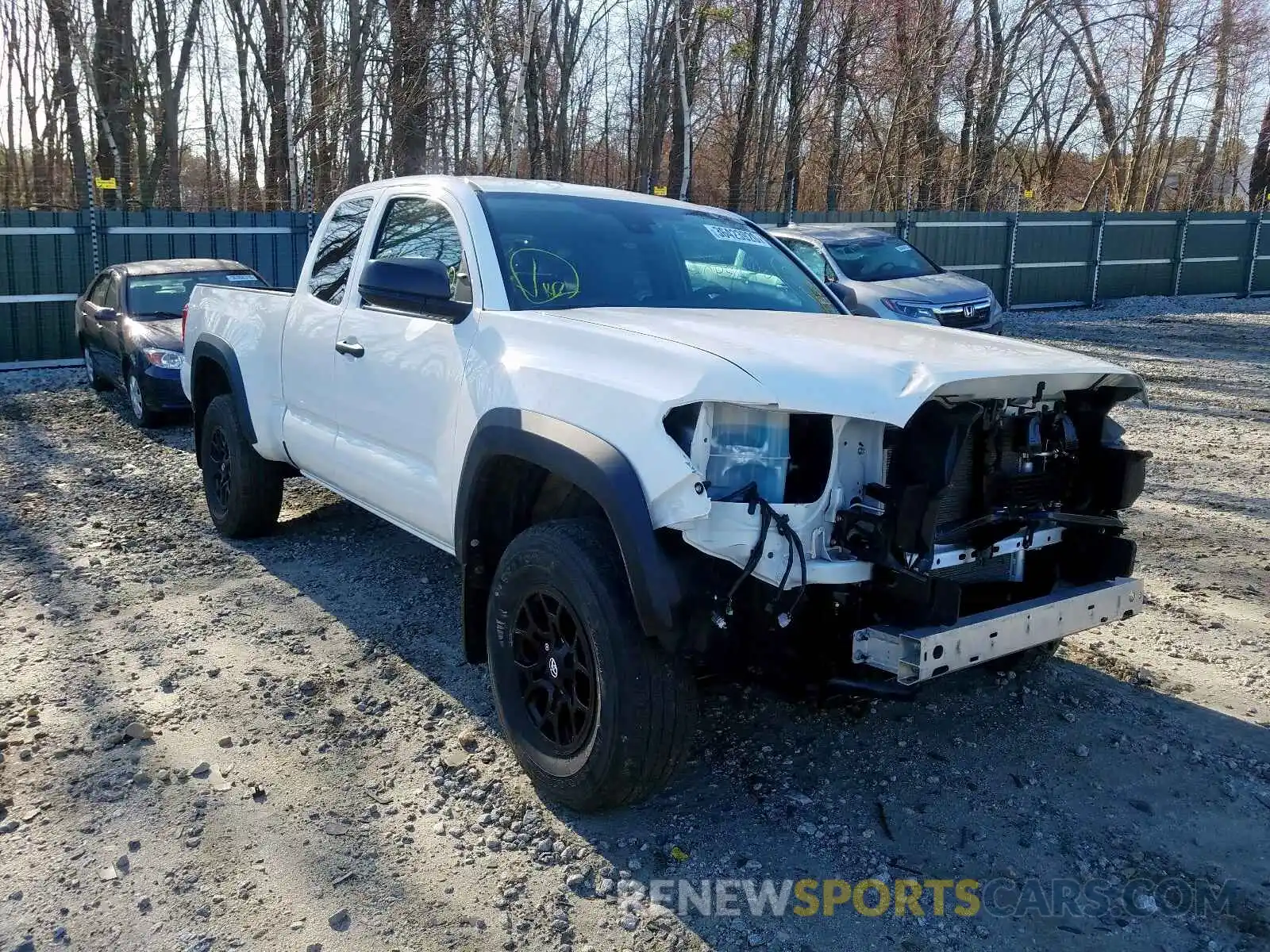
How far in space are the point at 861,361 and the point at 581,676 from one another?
1274mm

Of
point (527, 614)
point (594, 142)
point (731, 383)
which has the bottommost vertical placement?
point (527, 614)

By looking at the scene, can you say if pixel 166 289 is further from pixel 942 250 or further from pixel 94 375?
pixel 942 250

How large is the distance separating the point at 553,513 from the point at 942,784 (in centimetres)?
162

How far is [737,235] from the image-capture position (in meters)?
5.07

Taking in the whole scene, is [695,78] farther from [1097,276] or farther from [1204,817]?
[1204,817]

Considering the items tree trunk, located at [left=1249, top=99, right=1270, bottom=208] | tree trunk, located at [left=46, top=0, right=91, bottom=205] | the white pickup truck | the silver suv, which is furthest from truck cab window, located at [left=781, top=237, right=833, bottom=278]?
tree trunk, located at [left=1249, top=99, right=1270, bottom=208]

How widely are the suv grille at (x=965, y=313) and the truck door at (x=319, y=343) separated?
8.45m

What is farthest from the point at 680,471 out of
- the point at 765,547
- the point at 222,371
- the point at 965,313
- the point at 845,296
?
the point at 965,313

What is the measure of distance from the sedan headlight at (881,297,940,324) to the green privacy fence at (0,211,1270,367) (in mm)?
7191

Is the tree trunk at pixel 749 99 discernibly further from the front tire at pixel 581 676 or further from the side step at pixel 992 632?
the front tire at pixel 581 676

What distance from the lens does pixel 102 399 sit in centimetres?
1208

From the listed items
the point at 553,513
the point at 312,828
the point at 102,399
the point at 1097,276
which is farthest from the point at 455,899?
the point at 1097,276

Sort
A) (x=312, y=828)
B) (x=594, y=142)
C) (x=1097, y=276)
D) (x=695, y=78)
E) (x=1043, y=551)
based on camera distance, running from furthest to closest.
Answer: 1. (x=594, y=142)
2. (x=695, y=78)
3. (x=1097, y=276)
4. (x=1043, y=551)
5. (x=312, y=828)

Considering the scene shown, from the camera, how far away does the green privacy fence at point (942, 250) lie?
1423 centimetres
